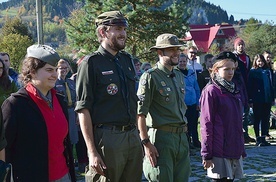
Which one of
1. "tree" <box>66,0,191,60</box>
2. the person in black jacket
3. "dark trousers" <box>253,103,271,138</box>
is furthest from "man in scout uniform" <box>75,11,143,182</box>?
"tree" <box>66,0,191,60</box>

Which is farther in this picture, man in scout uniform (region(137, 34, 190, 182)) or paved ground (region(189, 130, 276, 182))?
paved ground (region(189, 130, 276, 182))

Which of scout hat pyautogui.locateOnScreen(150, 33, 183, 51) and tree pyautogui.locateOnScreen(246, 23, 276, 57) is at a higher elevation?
tree pyautogui.locateOnScreen(246, 23, 276, 57)

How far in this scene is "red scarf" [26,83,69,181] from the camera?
3.31 metres

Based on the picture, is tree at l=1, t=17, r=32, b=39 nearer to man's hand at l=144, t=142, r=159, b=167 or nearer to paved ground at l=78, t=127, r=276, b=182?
paved ground at l=78, t=127, r=276, b=182

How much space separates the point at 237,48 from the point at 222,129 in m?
5.02

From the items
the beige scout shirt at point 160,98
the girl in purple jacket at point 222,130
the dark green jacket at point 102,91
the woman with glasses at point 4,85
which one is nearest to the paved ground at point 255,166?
the woman with glasses at point 4,85

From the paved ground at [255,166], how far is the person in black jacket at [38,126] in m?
3.20

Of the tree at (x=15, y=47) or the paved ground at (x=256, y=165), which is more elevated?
the tree at (x=15, y=47)

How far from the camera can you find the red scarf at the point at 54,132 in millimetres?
3307

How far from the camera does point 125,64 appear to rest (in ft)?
12.8

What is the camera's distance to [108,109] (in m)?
3.66

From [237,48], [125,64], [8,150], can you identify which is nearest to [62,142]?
[8,150]

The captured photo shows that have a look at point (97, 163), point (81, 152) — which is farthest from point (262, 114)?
point (97, 163)

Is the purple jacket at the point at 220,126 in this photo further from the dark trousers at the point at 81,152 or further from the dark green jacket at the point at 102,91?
the dark trousers at the point at 81,152
